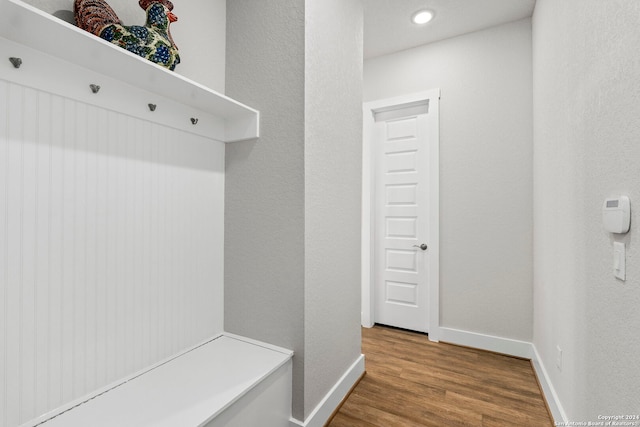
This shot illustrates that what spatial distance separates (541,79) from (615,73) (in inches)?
51.2

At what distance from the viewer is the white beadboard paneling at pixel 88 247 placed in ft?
2.91

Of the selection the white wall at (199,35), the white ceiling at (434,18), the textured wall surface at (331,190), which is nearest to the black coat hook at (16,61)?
the white wall at (199,35)

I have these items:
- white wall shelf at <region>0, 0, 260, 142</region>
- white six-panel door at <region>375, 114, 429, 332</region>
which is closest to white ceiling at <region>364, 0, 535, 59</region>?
white six-panel door at <region>375, 114, 429, 332</region>

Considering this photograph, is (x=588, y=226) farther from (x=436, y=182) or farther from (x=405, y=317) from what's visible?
(x=405, y=317)

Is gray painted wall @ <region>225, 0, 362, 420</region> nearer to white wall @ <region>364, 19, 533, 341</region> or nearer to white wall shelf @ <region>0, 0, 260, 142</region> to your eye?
white wall shelf @ <region>0, 0, 260, 142</region>

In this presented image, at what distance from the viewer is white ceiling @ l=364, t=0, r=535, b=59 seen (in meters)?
2.20

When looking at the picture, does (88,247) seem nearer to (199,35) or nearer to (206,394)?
(206,394)

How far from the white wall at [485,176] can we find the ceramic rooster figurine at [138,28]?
7.54ft

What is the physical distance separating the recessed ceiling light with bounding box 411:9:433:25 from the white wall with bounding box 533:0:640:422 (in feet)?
2.64

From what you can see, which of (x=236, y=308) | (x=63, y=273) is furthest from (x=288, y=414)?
(x=63, y=273)

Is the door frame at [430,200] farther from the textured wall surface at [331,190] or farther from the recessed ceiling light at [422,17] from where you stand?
the textured wall surface at [331,190]

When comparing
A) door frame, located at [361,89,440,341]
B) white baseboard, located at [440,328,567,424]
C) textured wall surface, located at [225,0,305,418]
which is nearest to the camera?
textured wall surface, located at [225,0,305,418]

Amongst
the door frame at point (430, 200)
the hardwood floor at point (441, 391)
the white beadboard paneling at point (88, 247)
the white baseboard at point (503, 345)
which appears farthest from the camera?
the door frame at point (430, 200)

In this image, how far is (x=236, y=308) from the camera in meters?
1.58
